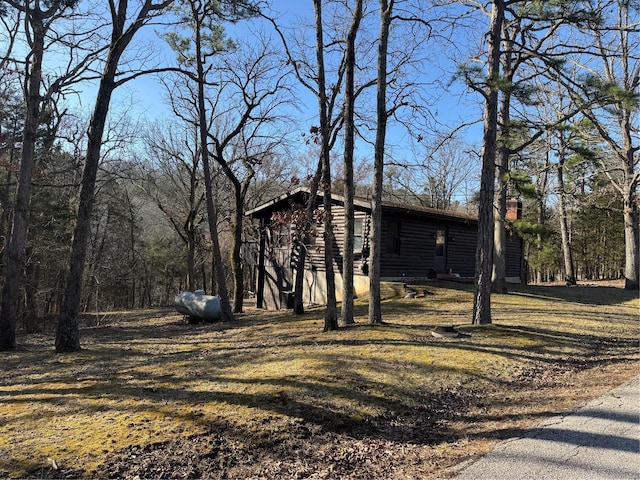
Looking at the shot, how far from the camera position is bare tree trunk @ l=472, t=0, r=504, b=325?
8562mm

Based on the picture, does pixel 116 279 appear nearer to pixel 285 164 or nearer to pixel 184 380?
pixel 285 164

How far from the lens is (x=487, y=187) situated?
28.6 ft

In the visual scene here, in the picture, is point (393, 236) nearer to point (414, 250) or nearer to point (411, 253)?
point (411, 253)

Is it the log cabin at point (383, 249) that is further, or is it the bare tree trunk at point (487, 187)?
the log cabin at point (383, 249)

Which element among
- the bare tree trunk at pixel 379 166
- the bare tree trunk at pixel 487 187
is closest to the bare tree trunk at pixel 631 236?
the bare tree trunk at pixel 487 187

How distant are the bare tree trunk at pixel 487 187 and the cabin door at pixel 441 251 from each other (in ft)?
33.4

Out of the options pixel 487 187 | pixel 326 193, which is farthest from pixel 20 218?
pixel 487 187

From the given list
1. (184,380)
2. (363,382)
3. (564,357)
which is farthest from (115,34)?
(564,357)

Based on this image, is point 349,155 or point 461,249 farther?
point 461,249

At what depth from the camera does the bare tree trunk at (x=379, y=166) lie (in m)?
9.12

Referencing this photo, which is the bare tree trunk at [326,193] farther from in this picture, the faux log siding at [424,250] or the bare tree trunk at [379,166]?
the faux log siding at [424,250]

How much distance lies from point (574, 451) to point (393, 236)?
13.5m

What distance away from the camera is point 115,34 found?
336 inches

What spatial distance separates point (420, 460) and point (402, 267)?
1380 cm
